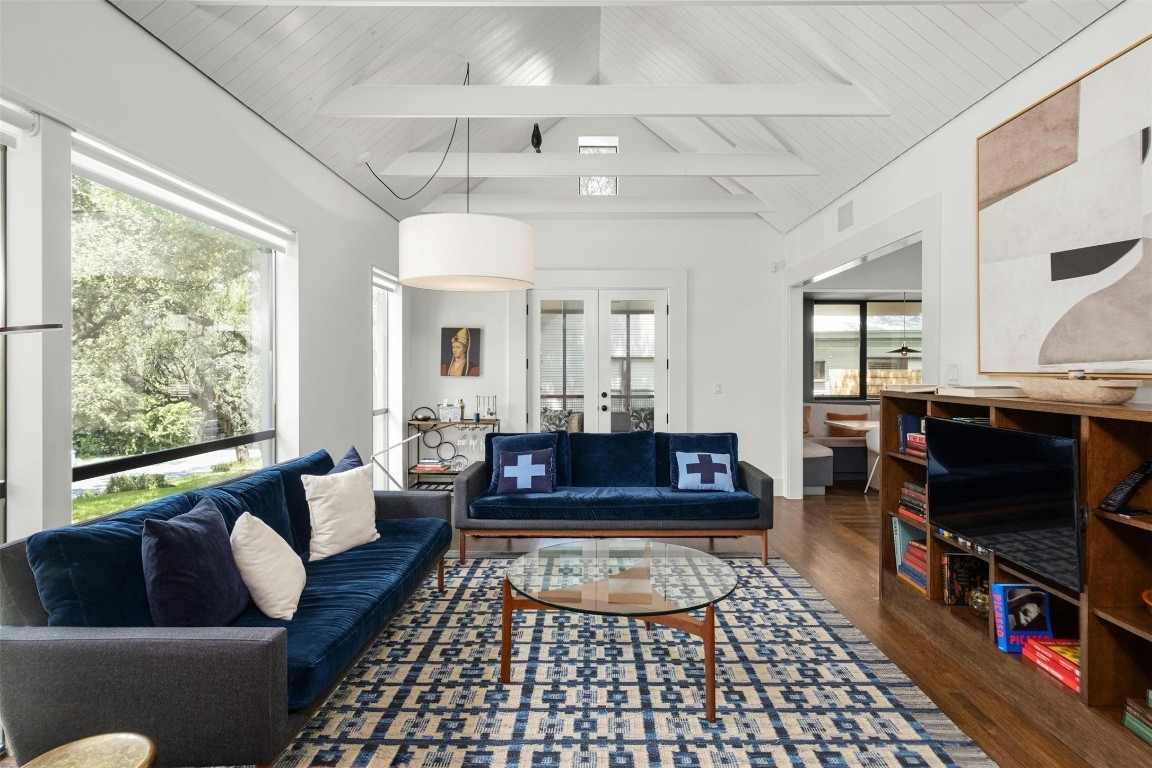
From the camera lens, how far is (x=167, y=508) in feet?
7.47

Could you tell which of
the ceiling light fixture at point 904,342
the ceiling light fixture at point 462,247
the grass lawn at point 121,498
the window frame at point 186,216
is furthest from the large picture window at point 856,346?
the grass lawn at point 121,498

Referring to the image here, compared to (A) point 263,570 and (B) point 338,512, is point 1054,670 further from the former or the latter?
(B) point 338,512

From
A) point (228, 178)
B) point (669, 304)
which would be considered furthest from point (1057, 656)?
point (669, 304)

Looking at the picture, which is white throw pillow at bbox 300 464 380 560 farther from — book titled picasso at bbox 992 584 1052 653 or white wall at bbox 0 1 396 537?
book titled picasso at bbox 992 584 1052 653

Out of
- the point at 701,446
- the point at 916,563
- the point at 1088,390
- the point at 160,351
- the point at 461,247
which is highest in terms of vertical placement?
the point at 461,247

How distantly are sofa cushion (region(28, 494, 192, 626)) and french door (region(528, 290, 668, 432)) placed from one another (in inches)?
193

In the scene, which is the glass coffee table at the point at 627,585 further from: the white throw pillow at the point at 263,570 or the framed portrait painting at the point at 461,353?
Result: the framed portrait painting at the point at 461,353

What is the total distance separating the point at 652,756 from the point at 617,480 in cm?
284

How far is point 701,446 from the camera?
15.6 ft

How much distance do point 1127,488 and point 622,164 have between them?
3901mm

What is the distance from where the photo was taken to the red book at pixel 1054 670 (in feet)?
7.16

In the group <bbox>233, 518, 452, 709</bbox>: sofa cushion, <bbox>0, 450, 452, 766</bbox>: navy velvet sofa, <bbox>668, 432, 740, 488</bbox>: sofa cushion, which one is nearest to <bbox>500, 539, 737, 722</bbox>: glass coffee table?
<bbox>233, 518, 452, 709</bbox>: sofa cushion

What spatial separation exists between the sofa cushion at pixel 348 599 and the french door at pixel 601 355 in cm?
334

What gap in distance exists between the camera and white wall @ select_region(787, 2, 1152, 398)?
248 cm
